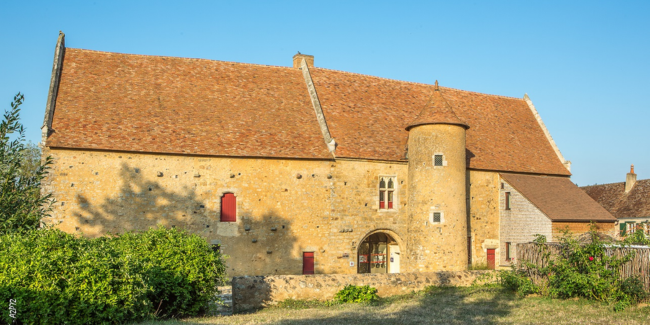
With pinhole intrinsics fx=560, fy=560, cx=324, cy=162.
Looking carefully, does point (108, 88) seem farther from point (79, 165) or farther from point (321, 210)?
point (321, 210)

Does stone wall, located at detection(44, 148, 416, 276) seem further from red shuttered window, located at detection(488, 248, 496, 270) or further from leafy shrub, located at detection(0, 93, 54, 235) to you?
leafy shrub, located at detection(0, 93, 54, 235)

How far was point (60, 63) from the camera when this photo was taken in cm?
2369

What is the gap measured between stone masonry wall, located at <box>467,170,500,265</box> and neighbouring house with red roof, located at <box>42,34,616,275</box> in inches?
2.5

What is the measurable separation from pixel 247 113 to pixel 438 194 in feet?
29.6

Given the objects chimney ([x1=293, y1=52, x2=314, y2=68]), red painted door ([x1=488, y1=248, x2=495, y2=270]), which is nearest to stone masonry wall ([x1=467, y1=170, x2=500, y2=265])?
red painted door ([x1=488, y1=248, x2=495, y2=270])

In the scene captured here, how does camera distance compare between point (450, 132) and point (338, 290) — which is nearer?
point (338, 290)

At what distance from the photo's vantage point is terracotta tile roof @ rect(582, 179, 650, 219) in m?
33.9

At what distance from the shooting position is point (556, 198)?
27.0 meters

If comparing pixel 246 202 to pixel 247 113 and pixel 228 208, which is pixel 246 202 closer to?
pixel 228 208

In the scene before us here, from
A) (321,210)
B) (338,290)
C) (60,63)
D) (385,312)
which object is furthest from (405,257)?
(60,63)

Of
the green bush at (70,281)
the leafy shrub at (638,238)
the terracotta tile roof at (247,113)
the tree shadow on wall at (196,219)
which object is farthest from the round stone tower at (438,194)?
the green bush at (70,281)

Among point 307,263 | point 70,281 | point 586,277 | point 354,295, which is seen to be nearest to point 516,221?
point 307,263

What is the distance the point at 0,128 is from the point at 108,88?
1306 centimetres

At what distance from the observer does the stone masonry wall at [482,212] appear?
26234mm
